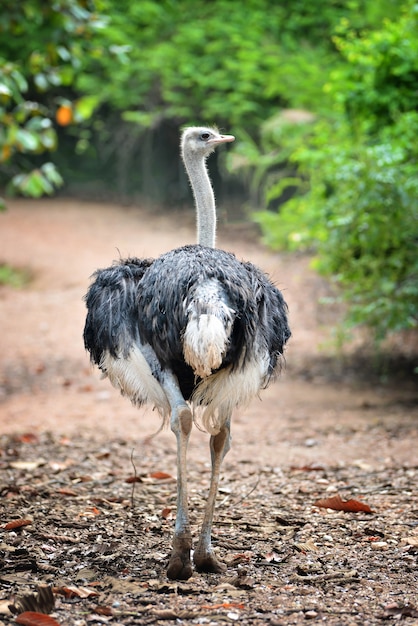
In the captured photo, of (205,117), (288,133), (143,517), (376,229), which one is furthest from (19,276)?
(143,517)

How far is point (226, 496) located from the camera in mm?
4816

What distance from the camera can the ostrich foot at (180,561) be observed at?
335cm

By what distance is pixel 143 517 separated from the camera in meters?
4.30

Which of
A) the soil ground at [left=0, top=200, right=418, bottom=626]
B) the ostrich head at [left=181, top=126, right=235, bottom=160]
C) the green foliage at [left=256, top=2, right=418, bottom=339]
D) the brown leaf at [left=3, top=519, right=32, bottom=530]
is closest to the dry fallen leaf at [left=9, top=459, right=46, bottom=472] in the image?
the soil ground at [left=0, top=200, right=418, bottom=626]

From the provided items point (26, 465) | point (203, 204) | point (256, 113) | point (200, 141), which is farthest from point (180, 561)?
point (256, 113)

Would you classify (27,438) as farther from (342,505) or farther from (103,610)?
(103,610)

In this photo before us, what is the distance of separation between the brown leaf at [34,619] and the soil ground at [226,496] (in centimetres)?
9

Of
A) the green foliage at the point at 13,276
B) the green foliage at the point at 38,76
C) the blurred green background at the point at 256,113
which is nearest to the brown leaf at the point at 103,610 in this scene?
the blurred green background at the point at 256,113

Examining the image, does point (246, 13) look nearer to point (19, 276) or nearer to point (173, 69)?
point (173, 69)

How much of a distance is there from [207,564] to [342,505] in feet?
3.94

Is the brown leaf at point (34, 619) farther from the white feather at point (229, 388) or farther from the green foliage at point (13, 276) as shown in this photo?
the green foliage at point (13, 276)

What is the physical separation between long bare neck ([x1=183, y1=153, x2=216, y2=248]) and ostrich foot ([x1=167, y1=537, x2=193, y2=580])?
1.44 meters

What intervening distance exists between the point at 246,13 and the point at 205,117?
2.52 m

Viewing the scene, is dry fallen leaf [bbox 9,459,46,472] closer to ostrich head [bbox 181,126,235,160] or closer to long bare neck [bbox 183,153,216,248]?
long bare neck [bbox 183,153,216,248]
